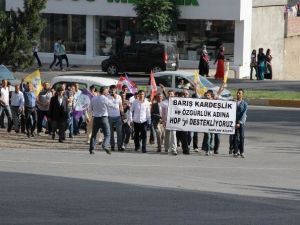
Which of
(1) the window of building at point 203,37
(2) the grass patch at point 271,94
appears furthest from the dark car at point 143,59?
(2) the grass patch at point 271,94

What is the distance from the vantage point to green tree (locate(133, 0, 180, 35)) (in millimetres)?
45812

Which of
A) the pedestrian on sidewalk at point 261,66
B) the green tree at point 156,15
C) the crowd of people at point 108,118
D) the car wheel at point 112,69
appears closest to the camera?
the crowd of people at point 108,118

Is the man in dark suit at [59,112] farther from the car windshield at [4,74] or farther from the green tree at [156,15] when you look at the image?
the green tree at [156,15]

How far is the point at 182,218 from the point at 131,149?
36.2 ft

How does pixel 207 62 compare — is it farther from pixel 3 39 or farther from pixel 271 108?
pixel 3 39

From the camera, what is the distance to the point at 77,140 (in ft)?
83.1

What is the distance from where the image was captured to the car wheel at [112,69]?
43.2m

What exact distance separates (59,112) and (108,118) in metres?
2.66

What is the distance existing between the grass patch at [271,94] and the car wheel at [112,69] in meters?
7.68

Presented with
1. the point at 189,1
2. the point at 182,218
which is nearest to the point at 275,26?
the point at 189,1

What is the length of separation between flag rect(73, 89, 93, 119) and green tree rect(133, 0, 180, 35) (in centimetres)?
2092

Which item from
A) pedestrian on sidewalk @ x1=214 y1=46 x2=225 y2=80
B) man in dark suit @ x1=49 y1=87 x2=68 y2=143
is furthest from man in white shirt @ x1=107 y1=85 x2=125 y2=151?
pedestrian on sidewalk @ x1=214 y1=46 x2=225 y2=80

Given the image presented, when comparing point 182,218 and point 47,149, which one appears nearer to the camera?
point 182,218

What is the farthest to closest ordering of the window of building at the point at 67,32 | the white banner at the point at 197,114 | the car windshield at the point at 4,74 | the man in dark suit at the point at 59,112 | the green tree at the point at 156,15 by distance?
the window of building at the point at 67,32 → the green tree at the point at 156,15 → the car windshield at the point at 4,74 → the man in dark suit at the point at 59,112 → the white banner at the point at 197,114
